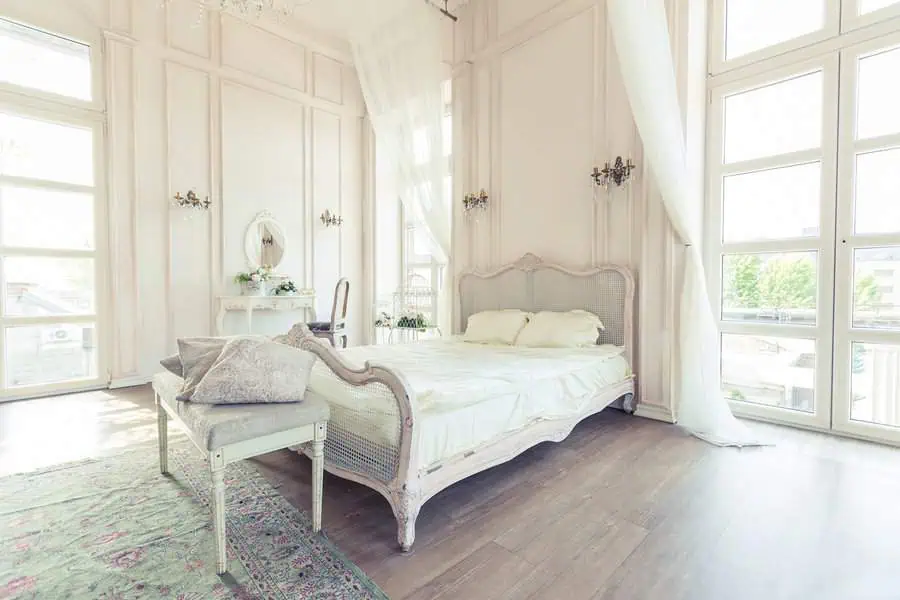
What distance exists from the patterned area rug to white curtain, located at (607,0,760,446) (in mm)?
2532

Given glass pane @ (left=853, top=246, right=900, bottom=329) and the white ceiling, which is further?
the white ceiling

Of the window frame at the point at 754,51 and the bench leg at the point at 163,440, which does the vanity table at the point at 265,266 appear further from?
the window frame at the point at 754,51

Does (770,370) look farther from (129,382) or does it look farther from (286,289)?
(129,382)

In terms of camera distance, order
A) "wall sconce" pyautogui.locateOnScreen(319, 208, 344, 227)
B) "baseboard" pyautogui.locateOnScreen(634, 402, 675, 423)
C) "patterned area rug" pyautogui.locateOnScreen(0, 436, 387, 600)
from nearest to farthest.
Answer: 1. "patterned area rug" pyautogui.locateOnScreen(0, 436, 387, 600)
2. "baseboard" pyautogui.locateOnScreen(634, 402, 675, 423)
3. "wall sconce" pyautogui.locateOnScreen(319, 208, 344, 227)

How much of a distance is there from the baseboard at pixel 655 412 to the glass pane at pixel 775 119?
2.05 metres

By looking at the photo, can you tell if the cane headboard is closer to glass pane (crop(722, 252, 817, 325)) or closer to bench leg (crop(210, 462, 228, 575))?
glass pane (crop(722, 252, 817, 325))

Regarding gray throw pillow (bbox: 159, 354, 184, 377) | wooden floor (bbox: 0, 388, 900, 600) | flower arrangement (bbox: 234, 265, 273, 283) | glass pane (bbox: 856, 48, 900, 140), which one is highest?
glass pane (bbox: 856, 48, 900, 140)

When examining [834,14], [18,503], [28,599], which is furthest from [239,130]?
[834,14]

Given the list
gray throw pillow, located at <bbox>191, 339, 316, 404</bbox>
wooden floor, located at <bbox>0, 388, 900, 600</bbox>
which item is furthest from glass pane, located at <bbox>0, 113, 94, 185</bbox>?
gray throw pillow, located at <bbox>191, 339, 316, 404</bbox>

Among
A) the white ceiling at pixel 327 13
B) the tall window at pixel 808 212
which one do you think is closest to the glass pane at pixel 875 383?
the tall window at pixel 808 212

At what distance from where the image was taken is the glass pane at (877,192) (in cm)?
275

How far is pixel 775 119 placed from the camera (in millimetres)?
3223

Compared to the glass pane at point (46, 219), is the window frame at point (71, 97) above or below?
above

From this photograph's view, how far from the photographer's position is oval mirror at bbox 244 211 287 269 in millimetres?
5203
